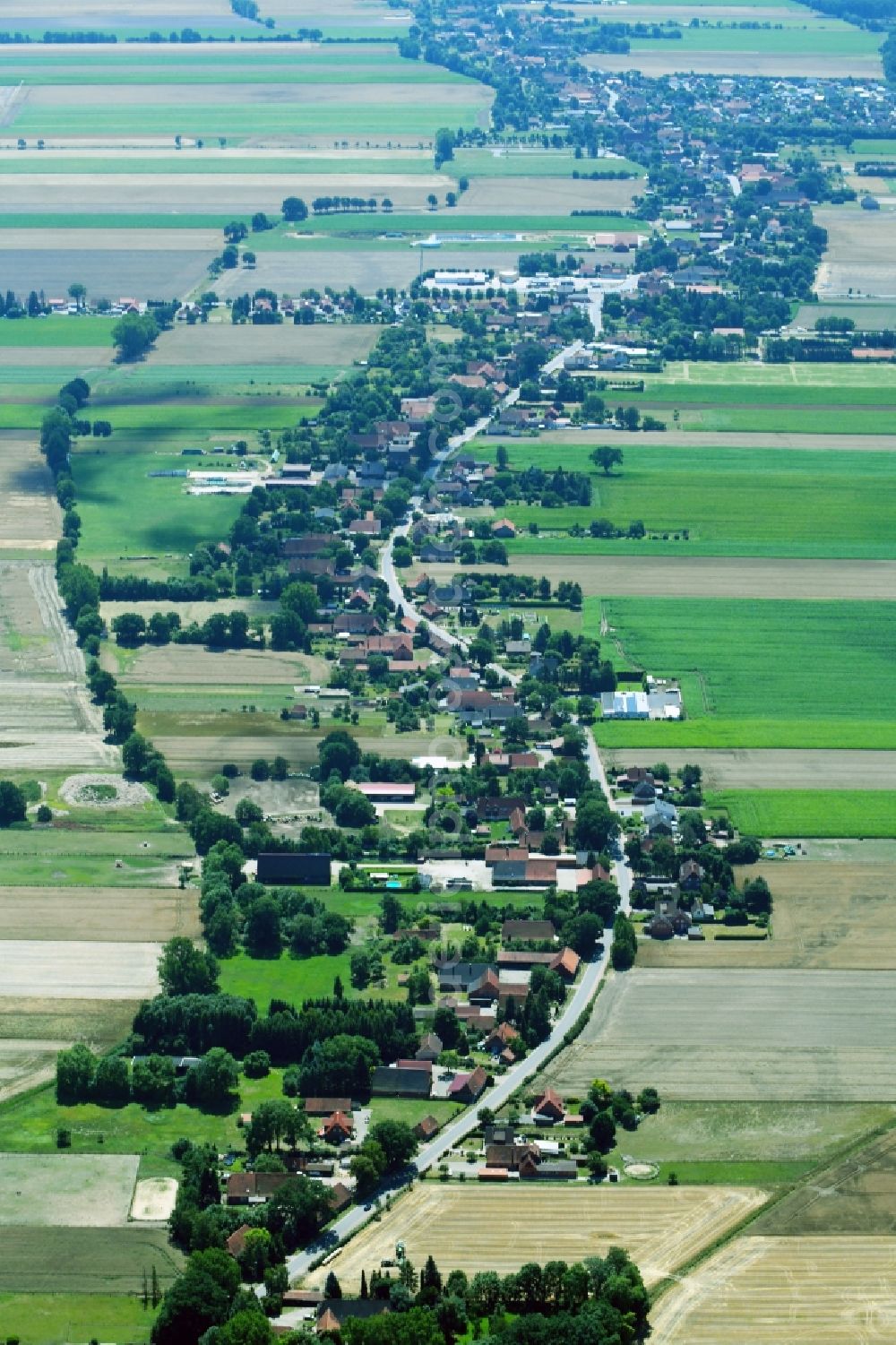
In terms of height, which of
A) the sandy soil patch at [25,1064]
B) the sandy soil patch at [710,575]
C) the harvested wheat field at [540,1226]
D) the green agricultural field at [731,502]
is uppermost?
the green agricultural field at [731,502]

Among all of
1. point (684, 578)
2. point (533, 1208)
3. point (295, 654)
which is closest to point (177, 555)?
point (295, 654)

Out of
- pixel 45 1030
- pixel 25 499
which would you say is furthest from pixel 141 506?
pixel 45 1030

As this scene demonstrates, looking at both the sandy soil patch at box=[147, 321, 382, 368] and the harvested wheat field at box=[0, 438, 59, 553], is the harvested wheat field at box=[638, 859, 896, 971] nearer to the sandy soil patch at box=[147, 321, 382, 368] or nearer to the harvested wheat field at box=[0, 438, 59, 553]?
the harvested wheat field at box=[0, 438, 59, 553]

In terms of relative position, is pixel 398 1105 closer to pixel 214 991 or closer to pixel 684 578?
A: pixel 214 991

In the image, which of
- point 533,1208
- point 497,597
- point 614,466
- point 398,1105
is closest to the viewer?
point 533,1208

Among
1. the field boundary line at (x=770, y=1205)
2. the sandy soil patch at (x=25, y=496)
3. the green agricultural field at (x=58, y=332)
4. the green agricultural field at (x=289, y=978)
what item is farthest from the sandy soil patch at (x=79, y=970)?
the green agricultural field at (x=58, y=332)

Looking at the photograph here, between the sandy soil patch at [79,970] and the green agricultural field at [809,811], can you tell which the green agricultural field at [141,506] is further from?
the sandy soil patch at [79,970]

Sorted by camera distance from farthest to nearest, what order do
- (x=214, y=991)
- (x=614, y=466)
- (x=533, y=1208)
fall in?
(x=614, y=466), (x=214, y=991), (x=533, y=1208)
